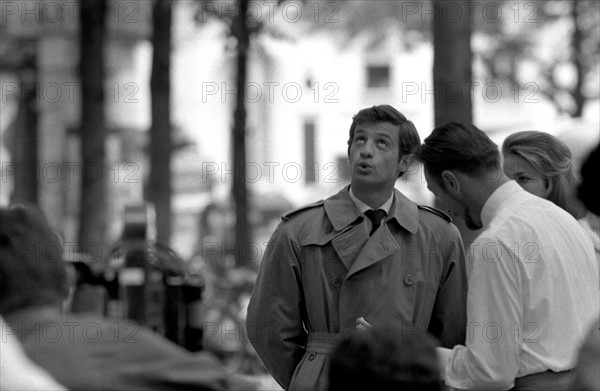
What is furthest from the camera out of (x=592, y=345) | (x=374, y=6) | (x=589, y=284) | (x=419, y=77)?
(x=419, y=77)

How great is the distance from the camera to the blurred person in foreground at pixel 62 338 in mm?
3256

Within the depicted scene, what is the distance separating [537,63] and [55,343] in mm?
18180

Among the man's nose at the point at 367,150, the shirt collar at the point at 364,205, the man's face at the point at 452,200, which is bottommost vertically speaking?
the shirt collar at the point at 364,205

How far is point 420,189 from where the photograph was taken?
28.9 metres

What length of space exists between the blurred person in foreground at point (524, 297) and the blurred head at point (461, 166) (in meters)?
0.06

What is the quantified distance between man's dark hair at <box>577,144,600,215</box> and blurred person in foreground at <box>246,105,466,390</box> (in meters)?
2.04

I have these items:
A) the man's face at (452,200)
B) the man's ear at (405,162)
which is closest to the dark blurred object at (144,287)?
the man's ear at (405,162)

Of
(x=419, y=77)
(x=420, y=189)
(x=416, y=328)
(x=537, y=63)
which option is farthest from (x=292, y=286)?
(x=419, y=77)

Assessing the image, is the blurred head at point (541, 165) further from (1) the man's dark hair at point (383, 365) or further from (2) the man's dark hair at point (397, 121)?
(1) the man's dark hair at point (383, 365)

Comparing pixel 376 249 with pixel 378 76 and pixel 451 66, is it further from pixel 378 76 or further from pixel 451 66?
pixel 378 76

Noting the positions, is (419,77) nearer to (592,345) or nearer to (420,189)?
(420,189)

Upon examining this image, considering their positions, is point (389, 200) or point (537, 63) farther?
point (537, 63)

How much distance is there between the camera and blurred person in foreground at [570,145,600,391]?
10.4 ft

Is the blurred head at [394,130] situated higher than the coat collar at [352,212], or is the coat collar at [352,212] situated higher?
the blurred head at [394,130]
